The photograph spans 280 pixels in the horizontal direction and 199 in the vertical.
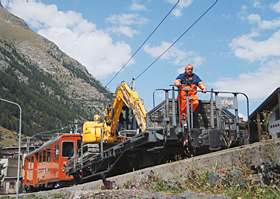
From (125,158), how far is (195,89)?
4.70m

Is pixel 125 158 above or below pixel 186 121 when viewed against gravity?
below

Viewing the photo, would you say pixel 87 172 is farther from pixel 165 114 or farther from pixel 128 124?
pixel 165 114

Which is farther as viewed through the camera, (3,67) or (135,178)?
(3,67)

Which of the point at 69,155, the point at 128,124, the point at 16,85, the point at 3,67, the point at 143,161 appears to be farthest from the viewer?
the point at 3,67

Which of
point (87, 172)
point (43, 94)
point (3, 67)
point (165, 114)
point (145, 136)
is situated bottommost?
point (87, 172)

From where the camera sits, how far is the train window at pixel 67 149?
1725cm

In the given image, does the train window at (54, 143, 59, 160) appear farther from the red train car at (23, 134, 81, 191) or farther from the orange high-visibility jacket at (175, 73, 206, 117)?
the orange high-visibility jacket at (175, 73, 206, 117)

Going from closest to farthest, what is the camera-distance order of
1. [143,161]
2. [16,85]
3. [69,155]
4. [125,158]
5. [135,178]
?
1. [135,178]
2. [143,161]
3. [125,158]
4. [69,155]
5. [16,85]

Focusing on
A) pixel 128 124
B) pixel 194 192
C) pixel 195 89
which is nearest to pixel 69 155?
pixel 128 124

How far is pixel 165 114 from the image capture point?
9.52 m

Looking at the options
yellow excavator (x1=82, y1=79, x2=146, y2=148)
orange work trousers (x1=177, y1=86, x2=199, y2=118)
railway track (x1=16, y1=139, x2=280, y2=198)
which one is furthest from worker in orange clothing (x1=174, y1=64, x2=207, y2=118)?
yellow excavator (x1=82, y1=79, x2=146, y2=148)

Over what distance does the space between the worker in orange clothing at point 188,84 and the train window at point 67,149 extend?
9.43 m

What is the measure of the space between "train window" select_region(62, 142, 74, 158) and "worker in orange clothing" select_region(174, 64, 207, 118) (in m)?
9.43

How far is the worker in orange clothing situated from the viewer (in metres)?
9.59
